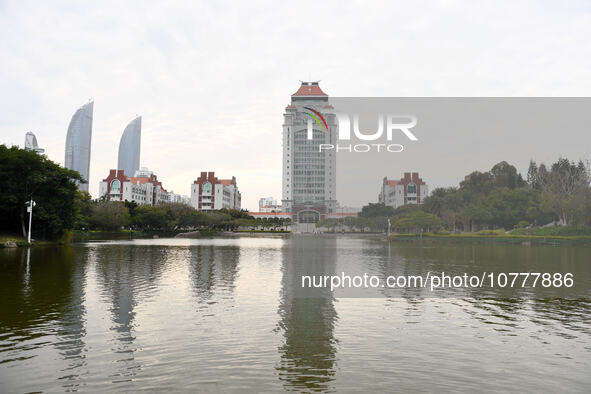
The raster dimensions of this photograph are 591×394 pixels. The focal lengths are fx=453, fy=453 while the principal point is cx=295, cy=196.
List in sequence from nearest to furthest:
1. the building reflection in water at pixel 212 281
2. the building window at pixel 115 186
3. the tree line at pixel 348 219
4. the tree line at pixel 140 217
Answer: the building reflection in water at pixel 212 281
the tree line at pixel 348 219
the tree line at pixel 140 217
the building window at pixel 115 186

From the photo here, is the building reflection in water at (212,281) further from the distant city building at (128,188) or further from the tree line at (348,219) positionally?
the distant city building at (128,188)

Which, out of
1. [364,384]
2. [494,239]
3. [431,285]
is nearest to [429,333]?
[364,384]

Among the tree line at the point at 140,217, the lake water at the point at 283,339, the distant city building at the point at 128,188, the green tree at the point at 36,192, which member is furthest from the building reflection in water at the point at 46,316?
the distant city building at the point at 128,188

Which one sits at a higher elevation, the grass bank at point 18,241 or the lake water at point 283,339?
the grass bank at point 18,241

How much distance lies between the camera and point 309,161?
194 metres

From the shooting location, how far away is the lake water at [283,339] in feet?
24.0

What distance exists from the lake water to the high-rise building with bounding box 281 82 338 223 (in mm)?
173353

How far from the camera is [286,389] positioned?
6961mm

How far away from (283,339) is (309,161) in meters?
185

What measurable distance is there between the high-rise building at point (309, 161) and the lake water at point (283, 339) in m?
173

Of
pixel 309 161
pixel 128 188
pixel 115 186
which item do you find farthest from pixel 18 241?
pixel 309 161

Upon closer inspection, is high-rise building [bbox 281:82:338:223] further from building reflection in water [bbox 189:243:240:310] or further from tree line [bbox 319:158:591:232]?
building reflection in water [bbox 189:243:240:310]

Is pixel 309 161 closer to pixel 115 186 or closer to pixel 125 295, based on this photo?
pixel 115 186

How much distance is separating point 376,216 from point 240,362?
136 m
